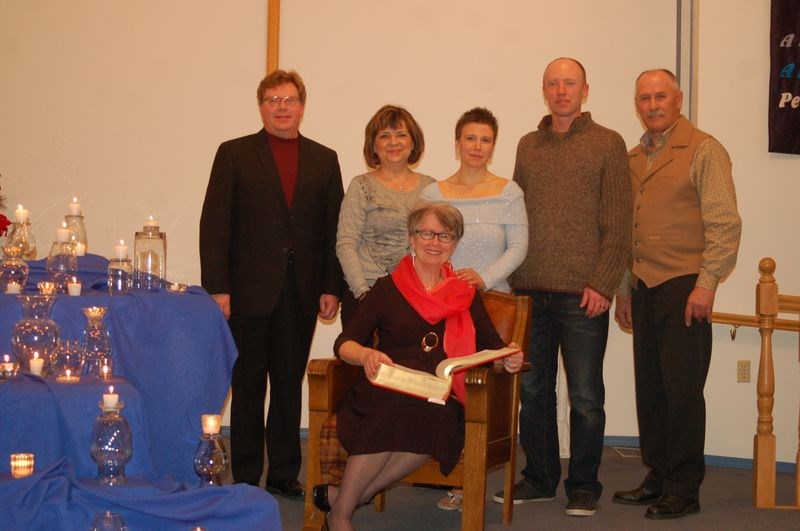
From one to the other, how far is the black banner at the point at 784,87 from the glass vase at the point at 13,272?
3.82m

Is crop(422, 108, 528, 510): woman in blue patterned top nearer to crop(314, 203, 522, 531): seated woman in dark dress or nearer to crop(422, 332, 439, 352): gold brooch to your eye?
crop(314, 203, 522, 531): seated woman in dark dress

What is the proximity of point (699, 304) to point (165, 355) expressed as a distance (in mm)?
2059

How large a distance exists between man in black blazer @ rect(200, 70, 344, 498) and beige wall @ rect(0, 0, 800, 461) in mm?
1700

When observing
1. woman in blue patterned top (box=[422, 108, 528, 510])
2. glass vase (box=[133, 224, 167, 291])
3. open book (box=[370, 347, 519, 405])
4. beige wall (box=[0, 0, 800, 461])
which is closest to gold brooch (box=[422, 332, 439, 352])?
open book (box=[370, 347, 519, 405])

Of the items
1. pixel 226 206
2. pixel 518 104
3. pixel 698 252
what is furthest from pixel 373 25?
pixel 698 252

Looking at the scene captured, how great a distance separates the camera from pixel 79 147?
5.75 meters

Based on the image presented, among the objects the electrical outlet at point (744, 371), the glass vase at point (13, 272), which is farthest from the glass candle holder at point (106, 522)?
the electrical outlet at point (744, 371)

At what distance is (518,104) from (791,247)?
1745mm

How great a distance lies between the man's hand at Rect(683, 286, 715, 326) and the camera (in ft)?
12.8

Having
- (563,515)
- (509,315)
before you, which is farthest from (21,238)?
(563,515)

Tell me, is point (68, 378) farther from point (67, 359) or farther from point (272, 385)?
point (272, 385)

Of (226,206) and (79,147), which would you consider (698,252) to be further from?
(79,147)

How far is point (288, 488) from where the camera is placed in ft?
13.7

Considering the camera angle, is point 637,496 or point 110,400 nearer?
point 110,400
